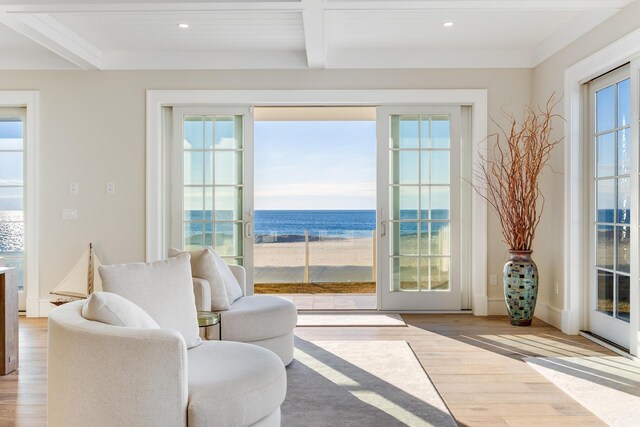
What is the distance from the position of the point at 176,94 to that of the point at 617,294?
4.36 meters

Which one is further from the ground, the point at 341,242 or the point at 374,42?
the point at 374,42

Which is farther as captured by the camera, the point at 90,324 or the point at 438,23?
the point at 438,23

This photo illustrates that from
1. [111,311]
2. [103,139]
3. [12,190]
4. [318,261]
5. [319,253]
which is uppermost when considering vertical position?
[103,139]

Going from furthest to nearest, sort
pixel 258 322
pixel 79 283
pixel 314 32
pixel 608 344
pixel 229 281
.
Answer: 1. pixel 79 283
2. pixel 314 32
3. pixel 608 344
4. pixel 229 281
5. pixel 258 322

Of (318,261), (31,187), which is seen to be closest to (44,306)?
(31,187)

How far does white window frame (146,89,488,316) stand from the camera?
535 cm

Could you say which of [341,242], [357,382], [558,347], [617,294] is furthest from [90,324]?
[341,242]

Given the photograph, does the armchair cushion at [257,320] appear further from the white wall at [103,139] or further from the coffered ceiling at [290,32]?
the white wall at [103,139]

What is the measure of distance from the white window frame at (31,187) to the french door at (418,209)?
3.47 m

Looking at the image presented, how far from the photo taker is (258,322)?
3.42m

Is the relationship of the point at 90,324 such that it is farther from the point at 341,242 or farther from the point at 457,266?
the point at 341,242

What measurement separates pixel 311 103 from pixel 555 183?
8.06 feet

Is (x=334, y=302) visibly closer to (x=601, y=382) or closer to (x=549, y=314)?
(x=549, y=314)

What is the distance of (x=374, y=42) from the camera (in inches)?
199
